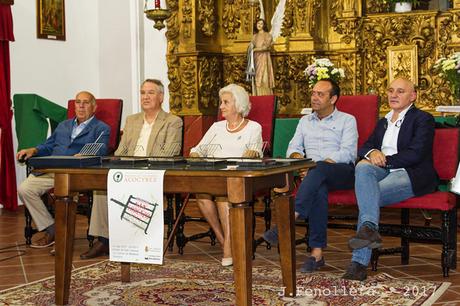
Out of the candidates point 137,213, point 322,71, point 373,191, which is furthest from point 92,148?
point 322,71

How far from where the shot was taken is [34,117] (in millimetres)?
7059

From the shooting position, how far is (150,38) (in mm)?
8992

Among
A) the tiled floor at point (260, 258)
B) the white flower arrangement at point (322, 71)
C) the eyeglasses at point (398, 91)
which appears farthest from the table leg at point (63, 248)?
the white flower arrangement at point (322, 71)

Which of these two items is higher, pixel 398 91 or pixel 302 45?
pixel 302 45

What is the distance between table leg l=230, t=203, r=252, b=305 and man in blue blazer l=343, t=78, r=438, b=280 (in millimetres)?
1079

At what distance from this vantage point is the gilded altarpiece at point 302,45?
7.99 metres

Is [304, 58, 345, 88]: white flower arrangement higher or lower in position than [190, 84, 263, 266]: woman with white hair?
higher

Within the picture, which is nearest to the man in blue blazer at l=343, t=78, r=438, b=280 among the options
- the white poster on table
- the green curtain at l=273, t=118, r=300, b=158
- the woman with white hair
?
the woman with white hair

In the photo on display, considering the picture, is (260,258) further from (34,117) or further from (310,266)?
(34,117)

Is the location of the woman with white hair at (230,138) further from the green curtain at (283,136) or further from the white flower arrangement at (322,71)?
the white flower arrangement at (322,71)

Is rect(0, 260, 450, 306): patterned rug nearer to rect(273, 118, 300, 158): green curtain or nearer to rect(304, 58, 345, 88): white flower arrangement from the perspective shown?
rect(273, 118, 300, 158): green curtain

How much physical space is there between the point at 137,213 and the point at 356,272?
139cm

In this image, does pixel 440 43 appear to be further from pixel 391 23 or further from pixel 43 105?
pixel 43 105

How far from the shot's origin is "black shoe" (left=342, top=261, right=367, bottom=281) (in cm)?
455
